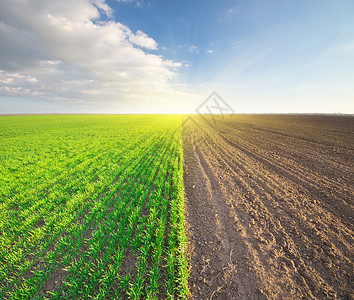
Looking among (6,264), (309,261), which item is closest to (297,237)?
(309,261)

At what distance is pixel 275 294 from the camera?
283 cm

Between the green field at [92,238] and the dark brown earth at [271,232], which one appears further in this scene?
the dark brown earth at [271,232]

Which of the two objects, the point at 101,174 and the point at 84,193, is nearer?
the point at 84,193

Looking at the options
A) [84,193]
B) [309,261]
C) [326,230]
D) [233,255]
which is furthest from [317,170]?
[84,193]

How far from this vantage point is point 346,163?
31.8 feet

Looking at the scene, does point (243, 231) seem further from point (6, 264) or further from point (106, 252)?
point (6, 264)

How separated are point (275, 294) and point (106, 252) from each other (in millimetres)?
3722

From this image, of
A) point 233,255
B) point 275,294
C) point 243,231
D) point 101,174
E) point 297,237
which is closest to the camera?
point 275,294

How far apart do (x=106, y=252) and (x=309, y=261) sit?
488cm

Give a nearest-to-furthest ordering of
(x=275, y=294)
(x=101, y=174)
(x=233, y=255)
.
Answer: (x=275, y=294) < (x=233, y=255) < (x=101, y=174)

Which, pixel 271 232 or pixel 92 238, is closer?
pixel 92 238

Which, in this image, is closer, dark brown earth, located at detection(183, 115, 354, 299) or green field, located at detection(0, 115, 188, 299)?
green field, located at detection(0, 115, 188, 299)

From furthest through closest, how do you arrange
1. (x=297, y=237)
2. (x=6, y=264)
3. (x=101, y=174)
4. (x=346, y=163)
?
1. (x=346, y=163)
2. (x=101, y=174)
3. (x=297, y=237)
4. (x=6, y=264)

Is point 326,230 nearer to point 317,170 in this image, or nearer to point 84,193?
point 317,170
